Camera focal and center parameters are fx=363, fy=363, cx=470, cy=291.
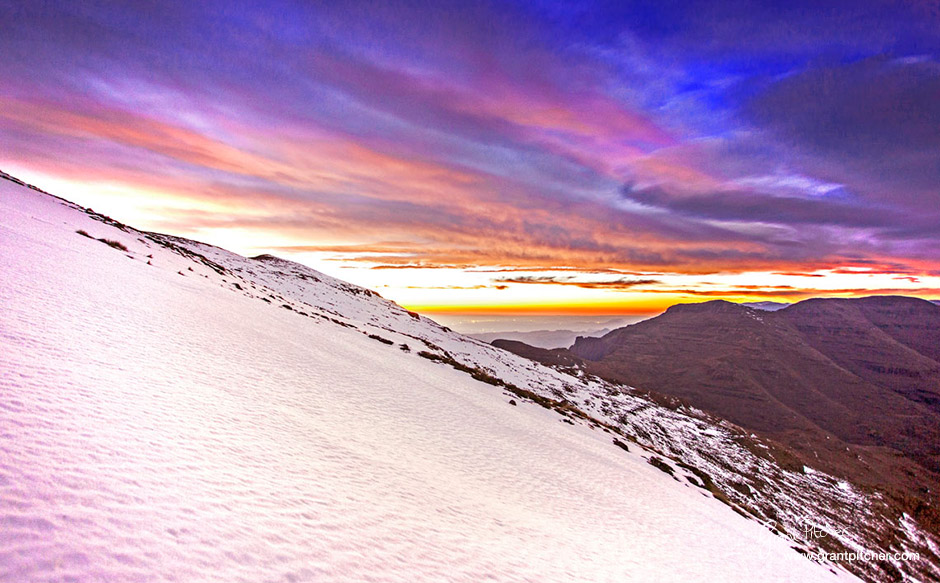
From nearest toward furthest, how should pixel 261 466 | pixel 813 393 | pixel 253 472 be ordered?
1. pixel 253 472
2. pixel 261 466
3. pixel 813 393

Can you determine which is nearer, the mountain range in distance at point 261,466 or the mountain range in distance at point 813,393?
the mountain range in distance at point 261,466

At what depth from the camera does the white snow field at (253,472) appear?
266cm

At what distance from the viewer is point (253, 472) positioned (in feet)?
13.9

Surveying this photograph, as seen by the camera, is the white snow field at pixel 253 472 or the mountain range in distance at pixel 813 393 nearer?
the white snow field at pixel 253 472

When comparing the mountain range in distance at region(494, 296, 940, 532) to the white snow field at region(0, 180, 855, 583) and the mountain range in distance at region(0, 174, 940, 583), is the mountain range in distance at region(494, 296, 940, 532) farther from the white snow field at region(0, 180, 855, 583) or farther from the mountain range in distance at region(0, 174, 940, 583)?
the white snow field at region(0, 180, 855, 583)

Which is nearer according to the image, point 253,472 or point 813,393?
point 253,472

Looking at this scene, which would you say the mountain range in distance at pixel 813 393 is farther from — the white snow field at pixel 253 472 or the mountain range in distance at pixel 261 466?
the white snow field at pixel 253 472

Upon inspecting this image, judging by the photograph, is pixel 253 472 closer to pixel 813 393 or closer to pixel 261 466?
pixel 261 466

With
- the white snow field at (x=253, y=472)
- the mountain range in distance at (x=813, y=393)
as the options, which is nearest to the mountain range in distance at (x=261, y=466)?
the white snow field at (x=253, y=472)

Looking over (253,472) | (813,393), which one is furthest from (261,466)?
(813,393)

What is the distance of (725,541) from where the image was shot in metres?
10.4

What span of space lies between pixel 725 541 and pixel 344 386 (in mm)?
11865

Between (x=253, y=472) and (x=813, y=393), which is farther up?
(x=813, y=393)

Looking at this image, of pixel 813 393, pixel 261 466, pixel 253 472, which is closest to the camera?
pixel 253 472
